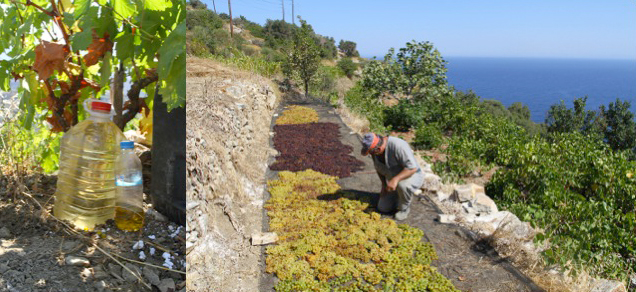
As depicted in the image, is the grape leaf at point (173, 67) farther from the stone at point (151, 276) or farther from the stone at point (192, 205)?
the stone at point (192, 205)

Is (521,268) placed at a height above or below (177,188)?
below

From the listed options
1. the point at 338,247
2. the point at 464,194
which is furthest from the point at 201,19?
the point at 464,194

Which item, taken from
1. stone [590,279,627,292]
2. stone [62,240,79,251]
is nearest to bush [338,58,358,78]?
stone [590,279,627,292]

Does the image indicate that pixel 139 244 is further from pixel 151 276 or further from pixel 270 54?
pixel 270 54

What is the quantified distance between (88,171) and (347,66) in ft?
11.3

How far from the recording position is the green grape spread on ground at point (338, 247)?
262 centimetres

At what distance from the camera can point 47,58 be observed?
6.12 ft

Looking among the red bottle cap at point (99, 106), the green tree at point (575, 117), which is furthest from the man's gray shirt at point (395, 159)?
the green tree at point (575, 117)

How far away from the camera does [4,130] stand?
266 centimetres

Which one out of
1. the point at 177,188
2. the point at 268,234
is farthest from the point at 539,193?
the point at 177,188

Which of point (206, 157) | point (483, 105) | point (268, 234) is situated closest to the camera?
point (268, 234)

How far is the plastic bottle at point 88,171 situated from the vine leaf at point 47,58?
27 centimetres

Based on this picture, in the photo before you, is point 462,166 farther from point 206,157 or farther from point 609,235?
point 206,157

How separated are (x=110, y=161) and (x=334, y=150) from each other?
2641 mm
